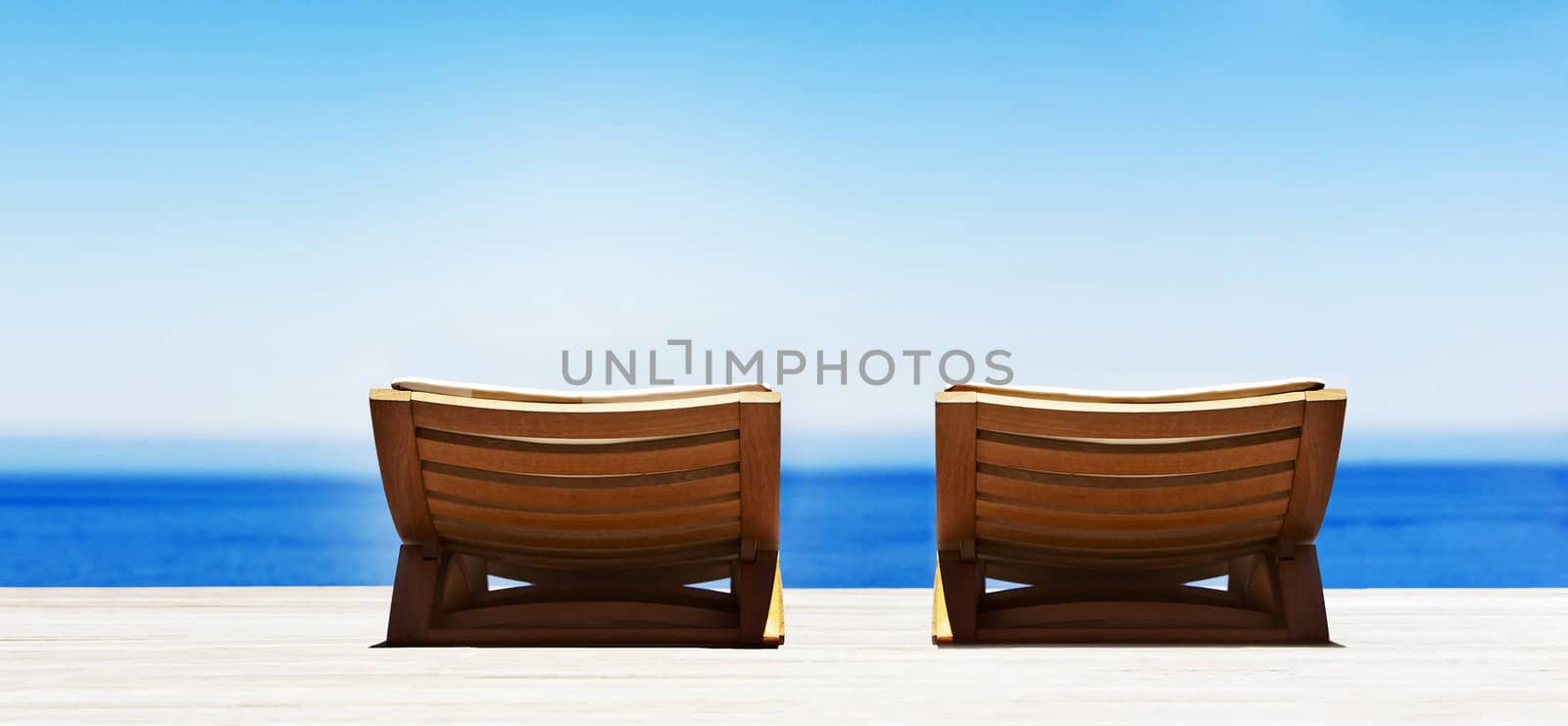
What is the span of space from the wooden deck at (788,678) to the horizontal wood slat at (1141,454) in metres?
0.46

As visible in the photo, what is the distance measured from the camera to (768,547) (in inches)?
137

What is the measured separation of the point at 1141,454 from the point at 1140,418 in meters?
0.10

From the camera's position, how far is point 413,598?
3.42 m

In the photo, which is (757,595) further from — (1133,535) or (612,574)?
(1133,535)

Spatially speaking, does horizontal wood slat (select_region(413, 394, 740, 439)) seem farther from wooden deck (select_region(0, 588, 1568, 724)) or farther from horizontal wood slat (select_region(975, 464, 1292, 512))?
horizontal wood slat (select_region(975, 464, 1292, 512))

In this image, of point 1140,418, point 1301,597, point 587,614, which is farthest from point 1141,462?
point 587,614

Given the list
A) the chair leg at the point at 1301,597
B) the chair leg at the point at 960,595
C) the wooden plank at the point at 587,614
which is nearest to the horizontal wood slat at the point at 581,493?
the wooden plank at the point at 587,614

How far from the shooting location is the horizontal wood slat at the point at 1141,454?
335 cm

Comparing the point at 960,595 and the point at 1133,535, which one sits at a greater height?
the point at 1133,535

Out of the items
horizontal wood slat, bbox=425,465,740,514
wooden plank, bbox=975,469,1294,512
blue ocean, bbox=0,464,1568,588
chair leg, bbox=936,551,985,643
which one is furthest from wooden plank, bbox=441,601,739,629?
blue ocean, bbox=0,464,1568,588

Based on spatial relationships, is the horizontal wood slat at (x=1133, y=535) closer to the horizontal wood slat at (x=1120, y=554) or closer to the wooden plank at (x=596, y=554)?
the horizontal wood slat at (x=1120, y=554)

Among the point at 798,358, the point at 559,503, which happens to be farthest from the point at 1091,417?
the point at 798,358

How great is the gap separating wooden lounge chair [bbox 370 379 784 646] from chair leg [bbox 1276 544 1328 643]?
132cm

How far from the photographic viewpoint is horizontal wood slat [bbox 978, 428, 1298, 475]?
335 cm
